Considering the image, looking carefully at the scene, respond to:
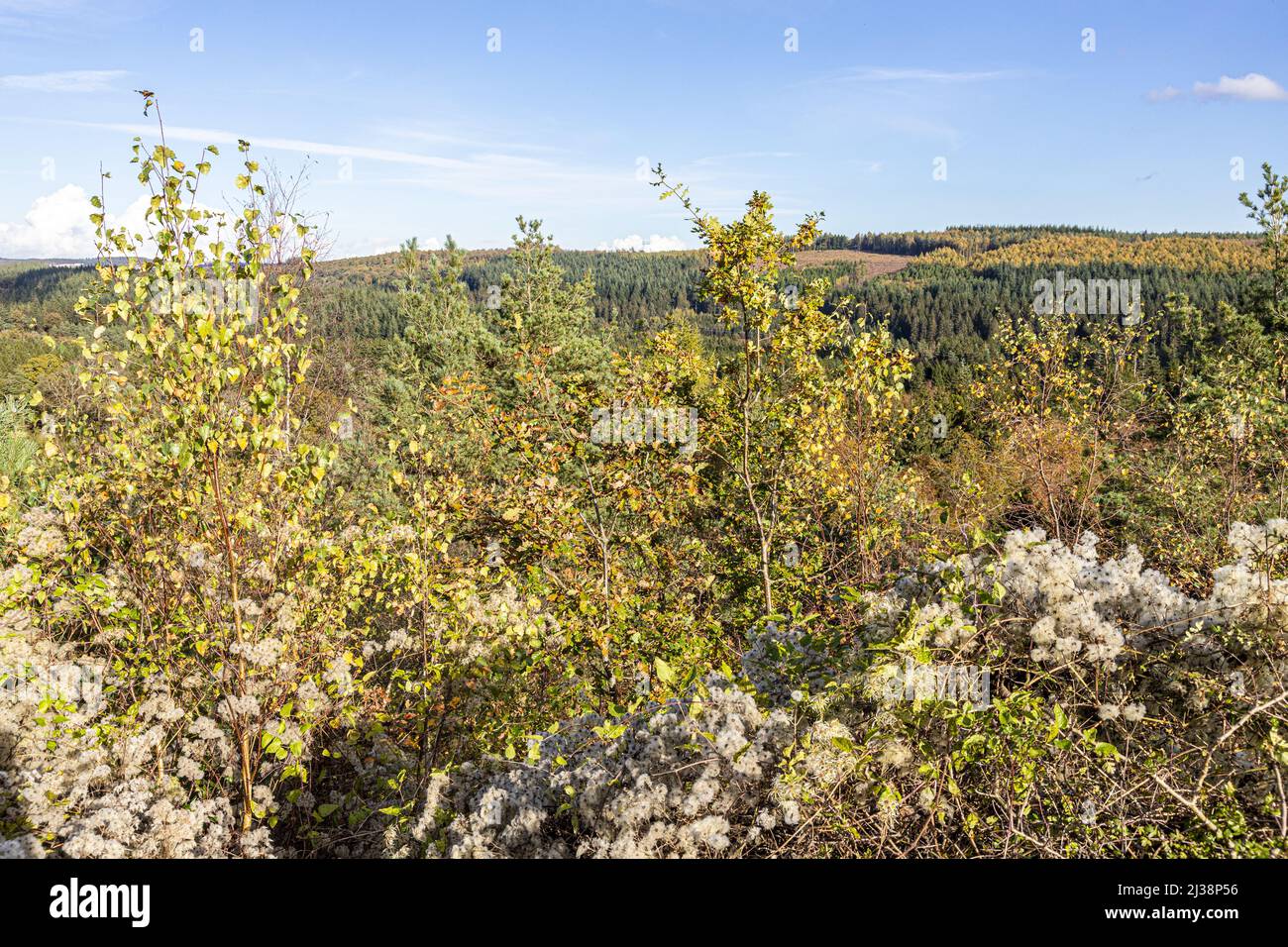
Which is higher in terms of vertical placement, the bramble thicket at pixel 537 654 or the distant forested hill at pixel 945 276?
the distant forested hill at pixel 945 276

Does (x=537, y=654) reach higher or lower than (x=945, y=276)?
lower

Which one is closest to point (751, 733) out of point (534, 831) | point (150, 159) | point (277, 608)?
point (534, 831)

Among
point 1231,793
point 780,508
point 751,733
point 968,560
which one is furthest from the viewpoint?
point 780,508

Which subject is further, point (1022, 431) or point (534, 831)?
point (1022, 431)

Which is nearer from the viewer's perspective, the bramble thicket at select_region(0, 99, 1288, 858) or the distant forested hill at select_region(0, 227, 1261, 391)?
the bramble thicket at select_region(0, 99, 1288, 858)

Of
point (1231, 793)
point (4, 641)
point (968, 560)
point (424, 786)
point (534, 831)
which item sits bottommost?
point (424, 786)

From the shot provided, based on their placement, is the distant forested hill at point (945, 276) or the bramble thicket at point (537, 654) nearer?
the bramble thicket at point (537, 654)

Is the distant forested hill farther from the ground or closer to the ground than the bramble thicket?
farther from the ground

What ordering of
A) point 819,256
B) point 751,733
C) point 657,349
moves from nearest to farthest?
point 751,733
point 657,349
point 819,256

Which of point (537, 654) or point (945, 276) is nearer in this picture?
point (537, 654)

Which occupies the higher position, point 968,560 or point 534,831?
point 968,560

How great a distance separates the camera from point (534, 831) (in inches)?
139

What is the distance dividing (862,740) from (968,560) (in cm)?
118

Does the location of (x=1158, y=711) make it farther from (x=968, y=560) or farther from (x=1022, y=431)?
(x=1022, y=431)
